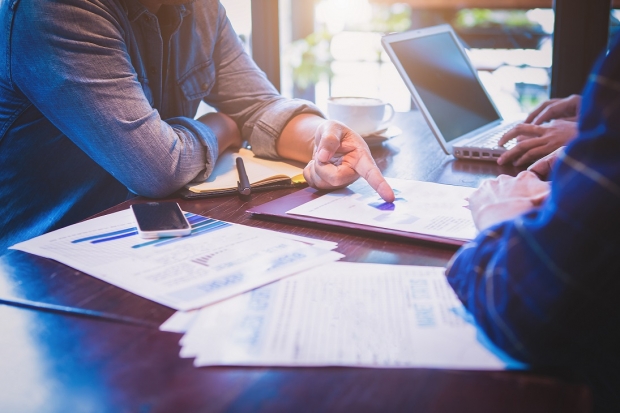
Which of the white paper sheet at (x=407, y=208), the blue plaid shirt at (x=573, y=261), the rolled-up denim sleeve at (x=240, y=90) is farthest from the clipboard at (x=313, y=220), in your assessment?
the rolled-up denim sleeve at (x=240, y=90)

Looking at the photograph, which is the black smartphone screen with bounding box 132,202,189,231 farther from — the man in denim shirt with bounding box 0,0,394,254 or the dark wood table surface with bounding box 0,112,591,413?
the dark wood table surface with bounding box 0,112,591,413

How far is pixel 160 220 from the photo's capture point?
0.91m

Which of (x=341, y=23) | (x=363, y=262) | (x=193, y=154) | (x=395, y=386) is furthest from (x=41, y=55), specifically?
(x=341, y=23)

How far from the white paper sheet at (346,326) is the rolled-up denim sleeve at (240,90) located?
0.80m

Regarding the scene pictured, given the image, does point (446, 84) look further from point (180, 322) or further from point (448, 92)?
point (180, 322)

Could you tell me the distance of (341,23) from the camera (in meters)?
3.41

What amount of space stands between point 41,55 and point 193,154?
1.06 ft

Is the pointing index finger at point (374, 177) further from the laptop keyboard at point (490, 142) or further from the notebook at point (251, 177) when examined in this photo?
the laptop keyboard at point (490, 142)

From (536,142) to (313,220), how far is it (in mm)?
659

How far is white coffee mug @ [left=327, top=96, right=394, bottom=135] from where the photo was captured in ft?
4.83

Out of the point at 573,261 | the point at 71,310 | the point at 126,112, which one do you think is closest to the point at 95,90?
the point at 126,112

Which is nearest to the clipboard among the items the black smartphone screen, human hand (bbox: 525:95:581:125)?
the black smartphone screen

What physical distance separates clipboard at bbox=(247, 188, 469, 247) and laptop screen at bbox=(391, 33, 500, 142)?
509 millimetres

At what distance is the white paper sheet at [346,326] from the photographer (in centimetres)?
54
